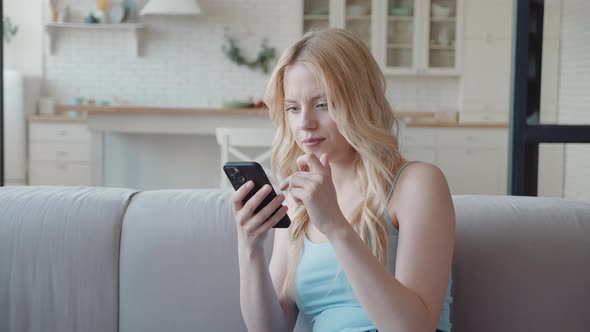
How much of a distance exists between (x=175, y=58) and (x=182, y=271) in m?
5.32

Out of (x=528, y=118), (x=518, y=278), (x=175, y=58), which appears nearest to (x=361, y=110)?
(x=518, y=278)

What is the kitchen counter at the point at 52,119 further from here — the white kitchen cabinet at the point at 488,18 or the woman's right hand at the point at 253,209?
the woman's right hand at the point at 253,209

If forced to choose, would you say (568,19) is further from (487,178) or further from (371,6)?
(371,6)

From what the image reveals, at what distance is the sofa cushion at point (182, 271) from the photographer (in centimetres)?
162

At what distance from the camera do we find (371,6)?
650 cm

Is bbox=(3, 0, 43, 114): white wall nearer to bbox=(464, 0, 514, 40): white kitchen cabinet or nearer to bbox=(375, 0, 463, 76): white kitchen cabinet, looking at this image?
bbox=(375, 0, 463, 76): white kitchen cabinet

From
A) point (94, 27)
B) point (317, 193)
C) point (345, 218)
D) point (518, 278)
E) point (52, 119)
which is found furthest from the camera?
point (94, 27)

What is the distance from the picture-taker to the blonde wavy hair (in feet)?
4.31

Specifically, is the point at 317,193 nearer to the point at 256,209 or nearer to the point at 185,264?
the point at 256,209

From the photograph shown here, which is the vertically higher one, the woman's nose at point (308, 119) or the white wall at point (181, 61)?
the white wall at point (181, 61)

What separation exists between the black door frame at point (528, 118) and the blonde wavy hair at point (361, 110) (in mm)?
802

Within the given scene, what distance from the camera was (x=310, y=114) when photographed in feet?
4.36

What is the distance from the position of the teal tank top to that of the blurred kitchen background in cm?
414

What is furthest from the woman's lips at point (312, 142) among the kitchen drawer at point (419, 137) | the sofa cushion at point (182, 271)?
the kitchen drawer at point (419, 137)
